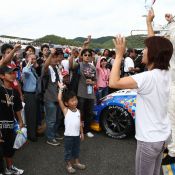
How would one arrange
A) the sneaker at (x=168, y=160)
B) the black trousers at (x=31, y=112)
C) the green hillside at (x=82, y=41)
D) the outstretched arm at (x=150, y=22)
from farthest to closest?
1. the green hillside at (x=82, y=41)
2. the black trousers at (x=31, y=112)
3. the sneaker at (x=168, y=160)
4. the outstretched arm at (x=150, y=22)

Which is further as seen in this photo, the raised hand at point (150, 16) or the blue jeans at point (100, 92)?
the blue jeans at point (100, 92)

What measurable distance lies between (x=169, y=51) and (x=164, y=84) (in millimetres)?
291

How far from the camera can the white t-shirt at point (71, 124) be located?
386 centimetres

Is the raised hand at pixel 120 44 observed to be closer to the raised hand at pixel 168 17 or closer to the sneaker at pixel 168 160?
the raised hand at pixel 168 17

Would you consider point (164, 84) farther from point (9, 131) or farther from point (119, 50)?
point (9, 131)

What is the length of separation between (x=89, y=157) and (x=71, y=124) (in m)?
0.93

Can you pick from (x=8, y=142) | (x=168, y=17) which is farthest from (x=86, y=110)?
(x=168, y=17)

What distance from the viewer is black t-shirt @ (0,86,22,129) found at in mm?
3547

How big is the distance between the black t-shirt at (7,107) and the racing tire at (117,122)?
7.37 feet

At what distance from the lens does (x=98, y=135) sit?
18.2ft

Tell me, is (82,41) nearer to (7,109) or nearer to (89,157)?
(89,157)

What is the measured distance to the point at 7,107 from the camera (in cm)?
358

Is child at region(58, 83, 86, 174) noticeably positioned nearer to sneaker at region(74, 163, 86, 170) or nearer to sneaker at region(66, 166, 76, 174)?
sneaker at region(66, 166, 76, 174)

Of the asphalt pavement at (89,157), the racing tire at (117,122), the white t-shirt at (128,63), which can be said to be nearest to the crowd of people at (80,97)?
the asphalt pavement at (89,157)
